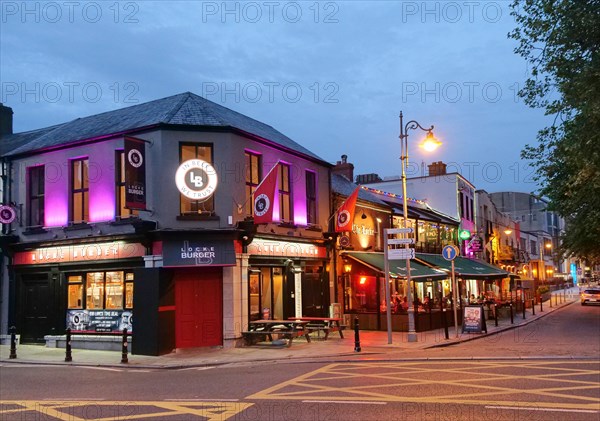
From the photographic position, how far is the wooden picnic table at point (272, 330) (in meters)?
19.1

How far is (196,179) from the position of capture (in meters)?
18.9

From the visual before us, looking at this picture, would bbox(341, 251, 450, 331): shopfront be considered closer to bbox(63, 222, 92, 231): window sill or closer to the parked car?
bbox(63, 222, 92, 231): window sill

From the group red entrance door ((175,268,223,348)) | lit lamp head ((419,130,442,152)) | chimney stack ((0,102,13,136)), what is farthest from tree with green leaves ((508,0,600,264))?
chimney stack ((0,102,13,136))

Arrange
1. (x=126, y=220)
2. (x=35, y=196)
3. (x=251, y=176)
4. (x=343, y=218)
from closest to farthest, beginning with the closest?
(x=126, y=220) → (x=251, y=176) → (x=35, y=196) → (x=343, y=218)

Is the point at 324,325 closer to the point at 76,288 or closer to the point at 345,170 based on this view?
the point at 76,288

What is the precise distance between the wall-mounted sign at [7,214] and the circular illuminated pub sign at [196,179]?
8.10m

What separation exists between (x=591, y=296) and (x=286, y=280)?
111 ft

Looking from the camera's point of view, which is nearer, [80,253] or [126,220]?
[126,220]

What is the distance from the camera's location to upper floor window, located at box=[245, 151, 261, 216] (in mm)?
20438

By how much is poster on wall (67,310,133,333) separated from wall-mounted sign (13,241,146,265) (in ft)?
6.42

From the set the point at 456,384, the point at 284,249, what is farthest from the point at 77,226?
the point at 456,384

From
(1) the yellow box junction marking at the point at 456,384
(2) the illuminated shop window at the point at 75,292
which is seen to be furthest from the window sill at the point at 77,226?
(1) the yellow box junction marking at the point at 456,384

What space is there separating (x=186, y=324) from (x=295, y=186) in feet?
24.3

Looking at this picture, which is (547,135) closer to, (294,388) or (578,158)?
(578,158)
